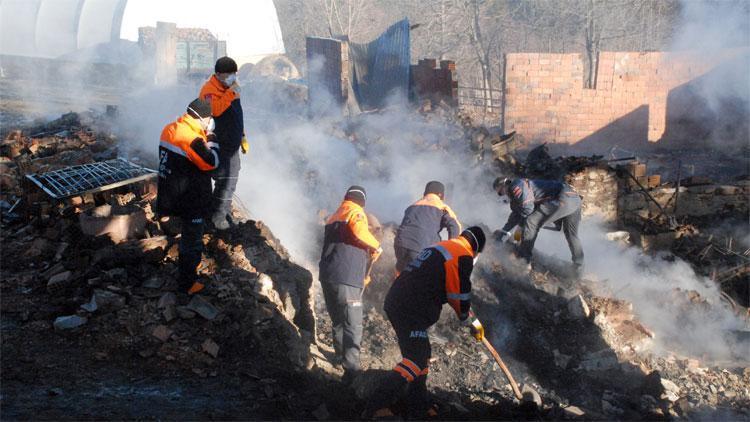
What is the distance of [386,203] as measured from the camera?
9.24 metres

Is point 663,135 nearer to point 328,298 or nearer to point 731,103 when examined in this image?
point 731,103

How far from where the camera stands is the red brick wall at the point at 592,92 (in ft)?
48.8

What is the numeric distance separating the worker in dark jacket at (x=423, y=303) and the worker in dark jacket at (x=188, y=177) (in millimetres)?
1617

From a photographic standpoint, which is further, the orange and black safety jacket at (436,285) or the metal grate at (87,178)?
the metal grate at (87,178)

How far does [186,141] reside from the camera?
4.95 meters

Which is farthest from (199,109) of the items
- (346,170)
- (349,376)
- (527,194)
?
(346,170)

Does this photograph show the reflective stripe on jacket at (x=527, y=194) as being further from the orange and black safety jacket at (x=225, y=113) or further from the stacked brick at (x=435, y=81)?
the stacked brick at (x=435, y=81)

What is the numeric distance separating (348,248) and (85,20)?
2745 cm

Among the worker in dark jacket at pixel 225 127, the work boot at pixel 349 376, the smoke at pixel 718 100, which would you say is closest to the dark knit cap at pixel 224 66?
the worker in dark jacket at pixel 225 127

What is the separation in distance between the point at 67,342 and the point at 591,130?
13.3 metres

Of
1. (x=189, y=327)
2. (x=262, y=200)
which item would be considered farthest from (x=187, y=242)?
(x=262, y=200)

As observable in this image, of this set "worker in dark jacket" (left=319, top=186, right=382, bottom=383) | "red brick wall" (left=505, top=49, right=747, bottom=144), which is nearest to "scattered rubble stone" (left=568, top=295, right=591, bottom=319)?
"worker in dark jacket" (left=319, top=186, right=382, bottom=383)

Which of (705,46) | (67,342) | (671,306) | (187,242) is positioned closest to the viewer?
(67,342)

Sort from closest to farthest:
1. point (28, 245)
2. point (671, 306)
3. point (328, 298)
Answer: point (328, 298)
point (28, 245)
point (671, 306)
